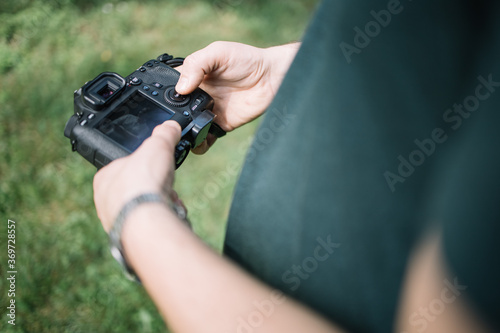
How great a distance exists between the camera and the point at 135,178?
89 cm

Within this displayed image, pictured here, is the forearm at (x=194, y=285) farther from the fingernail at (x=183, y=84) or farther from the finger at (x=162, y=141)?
the fingernail at (x=183, y=84)

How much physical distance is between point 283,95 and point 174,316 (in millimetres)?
421

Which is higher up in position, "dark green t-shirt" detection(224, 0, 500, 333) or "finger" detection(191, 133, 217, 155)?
"dark green t-shirt" detection(224, 0, 500, 333)

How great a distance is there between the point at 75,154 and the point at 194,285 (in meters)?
1.85

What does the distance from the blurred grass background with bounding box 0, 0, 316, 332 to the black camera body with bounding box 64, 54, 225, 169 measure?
0.96 metres

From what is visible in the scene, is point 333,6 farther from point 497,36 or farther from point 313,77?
point 497,36

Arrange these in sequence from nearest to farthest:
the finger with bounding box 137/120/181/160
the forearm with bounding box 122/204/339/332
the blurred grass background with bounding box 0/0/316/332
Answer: the forearm with bounding box 122/204/339/332, the finger with bounding box 137/120/181/160, the blurred grass background with bounding box 0/0/316/332

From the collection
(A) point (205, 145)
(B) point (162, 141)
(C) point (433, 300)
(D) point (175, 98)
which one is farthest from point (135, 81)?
(C) point (433, 300)

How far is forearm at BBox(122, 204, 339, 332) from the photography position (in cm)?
72

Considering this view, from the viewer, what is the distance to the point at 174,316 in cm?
74

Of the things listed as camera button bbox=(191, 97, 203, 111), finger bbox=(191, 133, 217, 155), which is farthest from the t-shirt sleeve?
finger bbox=(191, 133, 217, 155)

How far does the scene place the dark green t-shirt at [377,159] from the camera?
1.92 ft

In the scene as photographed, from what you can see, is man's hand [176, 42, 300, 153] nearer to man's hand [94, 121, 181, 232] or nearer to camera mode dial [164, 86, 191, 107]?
camera mode dial [164, 86, 191, 107]

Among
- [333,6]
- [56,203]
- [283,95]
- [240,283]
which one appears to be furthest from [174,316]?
[56,203]
